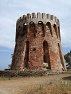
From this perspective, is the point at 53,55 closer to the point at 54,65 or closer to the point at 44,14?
the point at 54,65

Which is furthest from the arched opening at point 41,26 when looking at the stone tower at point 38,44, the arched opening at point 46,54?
the arched opening at point 46,54

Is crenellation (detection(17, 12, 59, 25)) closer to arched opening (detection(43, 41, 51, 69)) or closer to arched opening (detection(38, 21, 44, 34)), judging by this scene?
arched opening (detection(38, 21, 44, 34))

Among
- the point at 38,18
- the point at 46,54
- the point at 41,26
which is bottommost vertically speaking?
the point at 46,54

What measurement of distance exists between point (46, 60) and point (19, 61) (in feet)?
12.2

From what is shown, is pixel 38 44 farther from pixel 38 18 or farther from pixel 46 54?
pixel 38 18

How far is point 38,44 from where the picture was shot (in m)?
27.5

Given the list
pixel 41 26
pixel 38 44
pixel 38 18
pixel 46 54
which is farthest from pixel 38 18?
pixel 46 54

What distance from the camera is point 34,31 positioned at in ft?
92.2

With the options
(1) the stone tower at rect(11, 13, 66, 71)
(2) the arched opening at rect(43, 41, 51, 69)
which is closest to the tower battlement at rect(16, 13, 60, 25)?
(1) the stone tower at rect(11, 13, 66, 71)

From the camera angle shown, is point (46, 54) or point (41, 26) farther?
point (41, 26)

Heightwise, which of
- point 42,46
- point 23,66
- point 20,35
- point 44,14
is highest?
point 44,14

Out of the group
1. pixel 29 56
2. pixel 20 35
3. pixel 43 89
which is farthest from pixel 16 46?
pixel 43 89

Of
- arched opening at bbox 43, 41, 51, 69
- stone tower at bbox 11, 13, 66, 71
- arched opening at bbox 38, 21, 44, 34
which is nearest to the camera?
stone tower at bbox 11, 13, 66, 71

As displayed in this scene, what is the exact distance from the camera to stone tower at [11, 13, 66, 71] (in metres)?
27.1
